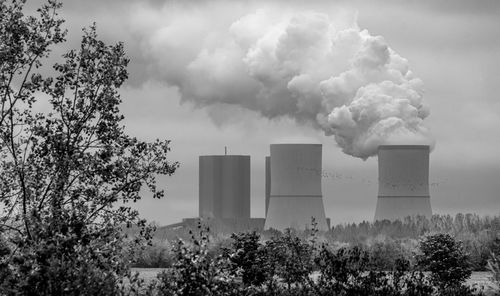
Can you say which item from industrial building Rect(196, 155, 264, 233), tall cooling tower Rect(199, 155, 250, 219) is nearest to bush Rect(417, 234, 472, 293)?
industrial building Rect(196, 155, 264, 233)

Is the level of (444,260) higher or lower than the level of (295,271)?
higher

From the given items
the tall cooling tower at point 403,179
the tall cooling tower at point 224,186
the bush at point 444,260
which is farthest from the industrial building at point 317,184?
the bush at point 444,260

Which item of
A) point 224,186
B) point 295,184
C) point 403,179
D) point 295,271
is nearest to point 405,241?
point 403,179

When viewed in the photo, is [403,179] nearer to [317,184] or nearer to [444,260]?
[317,184]

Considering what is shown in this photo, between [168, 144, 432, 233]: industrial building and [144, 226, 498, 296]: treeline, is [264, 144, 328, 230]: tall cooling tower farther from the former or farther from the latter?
[144, 226, 498, 296]: treeline

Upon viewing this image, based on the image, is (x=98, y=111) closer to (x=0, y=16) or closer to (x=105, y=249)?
(x=0, y=16)

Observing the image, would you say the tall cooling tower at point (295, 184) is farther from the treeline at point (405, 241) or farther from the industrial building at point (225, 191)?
the industrial building at point (225, 191)
